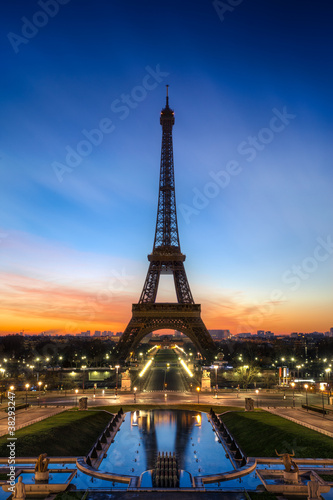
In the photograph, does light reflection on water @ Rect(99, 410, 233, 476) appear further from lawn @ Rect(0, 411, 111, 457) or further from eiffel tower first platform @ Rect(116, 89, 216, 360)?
eiffel tower first platform @ Rect(116, 89, 216, 360)

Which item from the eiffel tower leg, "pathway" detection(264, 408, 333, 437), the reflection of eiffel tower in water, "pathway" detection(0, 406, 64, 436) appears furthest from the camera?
the eiffel tower leg

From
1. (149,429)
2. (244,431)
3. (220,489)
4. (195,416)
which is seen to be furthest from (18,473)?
(195,416)

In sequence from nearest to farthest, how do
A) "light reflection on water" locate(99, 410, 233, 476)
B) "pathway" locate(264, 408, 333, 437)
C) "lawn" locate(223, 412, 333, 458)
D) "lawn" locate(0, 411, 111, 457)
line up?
1. "light reflection on water" locate(99, 410, 233, 476)
2. "lawn" locate(223, 412, 333, 458)
3. "lawn" locate(0, 411, 111, 457)
4. "pathway" locate(264, 408, 333, 437)

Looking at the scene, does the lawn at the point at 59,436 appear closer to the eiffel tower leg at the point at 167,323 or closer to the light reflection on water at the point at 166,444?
the light reflection on water at the point at 166,444

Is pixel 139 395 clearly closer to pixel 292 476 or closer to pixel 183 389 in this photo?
pixel 183 389

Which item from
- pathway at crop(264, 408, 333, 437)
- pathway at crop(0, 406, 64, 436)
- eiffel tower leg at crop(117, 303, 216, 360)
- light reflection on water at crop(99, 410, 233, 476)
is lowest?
light reflection on water at crop(99, 410, 233, 476)

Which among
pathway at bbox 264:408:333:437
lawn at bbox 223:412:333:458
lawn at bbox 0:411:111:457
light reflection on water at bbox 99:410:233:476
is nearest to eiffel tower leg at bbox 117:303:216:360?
light reflection on water at bbox 99:410:233:476
